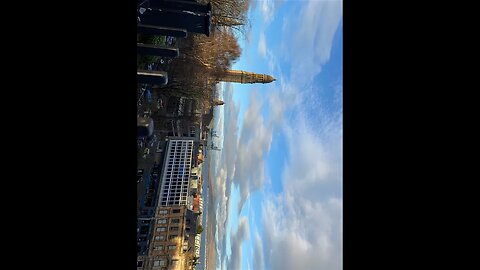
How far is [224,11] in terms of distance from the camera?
19.5m

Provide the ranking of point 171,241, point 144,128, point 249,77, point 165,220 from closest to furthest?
point 144,128 → point 171,241 → point 249,77 → point 165,220

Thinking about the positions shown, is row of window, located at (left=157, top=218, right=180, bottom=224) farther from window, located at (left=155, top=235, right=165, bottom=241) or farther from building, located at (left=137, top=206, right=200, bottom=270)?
window, located at (left=155, top=235, right=165, bottom=241)

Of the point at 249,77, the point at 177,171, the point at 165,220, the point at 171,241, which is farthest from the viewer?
the point at 177,171

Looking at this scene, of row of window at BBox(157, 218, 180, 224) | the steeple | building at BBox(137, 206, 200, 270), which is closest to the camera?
the steeple

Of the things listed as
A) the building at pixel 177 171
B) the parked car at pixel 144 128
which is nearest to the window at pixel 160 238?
the building at pixel 177 171

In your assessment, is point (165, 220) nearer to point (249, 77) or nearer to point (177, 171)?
point (177, 171)

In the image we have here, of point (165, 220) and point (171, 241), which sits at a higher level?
point (165, 220)

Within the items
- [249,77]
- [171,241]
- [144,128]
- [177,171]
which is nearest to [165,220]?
[171,241]

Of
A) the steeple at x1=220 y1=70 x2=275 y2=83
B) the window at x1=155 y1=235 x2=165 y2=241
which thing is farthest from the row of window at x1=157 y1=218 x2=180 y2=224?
the steeple at x1=220 y1=70 x2=275 y2=83
